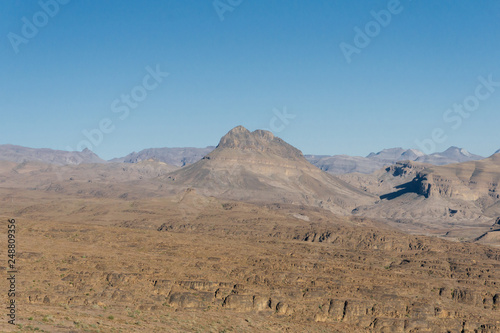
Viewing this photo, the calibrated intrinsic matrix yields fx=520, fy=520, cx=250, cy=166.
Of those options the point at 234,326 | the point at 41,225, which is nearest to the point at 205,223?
the point at 41,225

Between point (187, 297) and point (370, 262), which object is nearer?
point (187, 297)

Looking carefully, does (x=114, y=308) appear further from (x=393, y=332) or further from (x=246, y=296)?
(x=393, y=332)

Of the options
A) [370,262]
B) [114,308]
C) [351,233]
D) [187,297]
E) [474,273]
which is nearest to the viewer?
[114,308]

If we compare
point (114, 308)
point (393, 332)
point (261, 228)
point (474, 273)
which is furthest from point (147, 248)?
point (261, 228)

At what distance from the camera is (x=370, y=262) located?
12075cm

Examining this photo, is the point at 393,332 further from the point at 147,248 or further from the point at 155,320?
the point at 147,248

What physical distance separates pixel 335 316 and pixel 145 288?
27722 mm

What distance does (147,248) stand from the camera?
346 feet

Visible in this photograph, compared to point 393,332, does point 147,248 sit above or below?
above

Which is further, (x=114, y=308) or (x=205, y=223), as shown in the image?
(x=205, y=223)

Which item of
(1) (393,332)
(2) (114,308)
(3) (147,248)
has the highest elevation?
(3) (147,248)

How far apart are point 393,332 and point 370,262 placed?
51.0 meters

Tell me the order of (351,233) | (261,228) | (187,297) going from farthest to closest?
(261,228) → (351,233) → (187,297)

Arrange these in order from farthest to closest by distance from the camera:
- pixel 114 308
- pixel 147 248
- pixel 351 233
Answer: pixel 351 233
pixel 147 248
pixel 114 308
